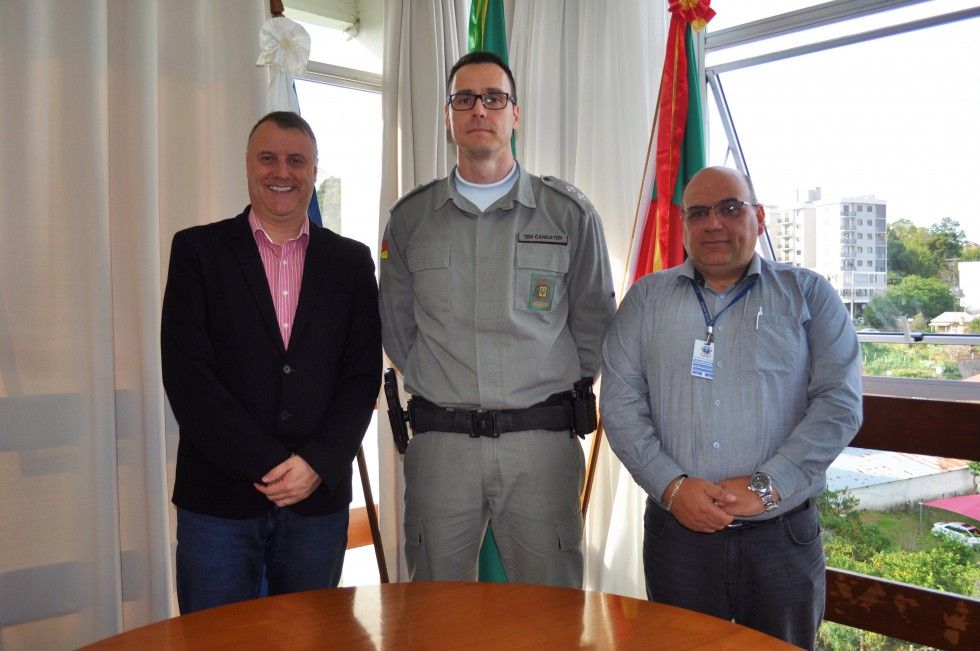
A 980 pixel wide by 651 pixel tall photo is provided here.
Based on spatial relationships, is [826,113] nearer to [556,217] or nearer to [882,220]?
[882,220]

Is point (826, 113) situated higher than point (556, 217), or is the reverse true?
point (826, 113)

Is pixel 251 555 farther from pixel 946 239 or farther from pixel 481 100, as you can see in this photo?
pixel 946 239

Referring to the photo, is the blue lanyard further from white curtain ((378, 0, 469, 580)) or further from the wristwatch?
white curtain ((378, 0, 469, 580))

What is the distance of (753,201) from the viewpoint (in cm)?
196

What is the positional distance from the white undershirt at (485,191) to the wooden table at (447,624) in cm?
113

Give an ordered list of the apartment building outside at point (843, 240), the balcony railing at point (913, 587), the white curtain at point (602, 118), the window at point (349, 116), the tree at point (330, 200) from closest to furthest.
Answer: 1. the balcony railing at point (913, 587)
2. the apartment building outside at point (843, 240)
3. the white curtain at point (602, 118)
4. the window at point (349, 116)
5. the tree at point (330, 200)

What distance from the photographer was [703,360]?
1883 mm

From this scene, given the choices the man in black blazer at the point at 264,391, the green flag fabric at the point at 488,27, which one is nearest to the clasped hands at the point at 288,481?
the man in black blazer at the point at 264,391

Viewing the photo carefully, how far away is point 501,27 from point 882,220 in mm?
1778

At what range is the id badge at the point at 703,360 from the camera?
187cm

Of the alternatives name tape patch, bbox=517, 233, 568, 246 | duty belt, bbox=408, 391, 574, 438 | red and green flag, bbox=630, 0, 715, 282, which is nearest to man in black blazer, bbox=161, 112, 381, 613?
duty belt, bbox=408, 391, 574, 438

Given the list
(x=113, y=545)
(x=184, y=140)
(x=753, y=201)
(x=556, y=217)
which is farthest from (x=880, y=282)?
(x=113, y=545)

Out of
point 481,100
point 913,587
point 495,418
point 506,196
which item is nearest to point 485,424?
point 495,418

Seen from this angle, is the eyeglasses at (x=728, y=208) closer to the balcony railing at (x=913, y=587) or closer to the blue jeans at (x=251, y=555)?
the balcony railing at (x=913, y=587)
